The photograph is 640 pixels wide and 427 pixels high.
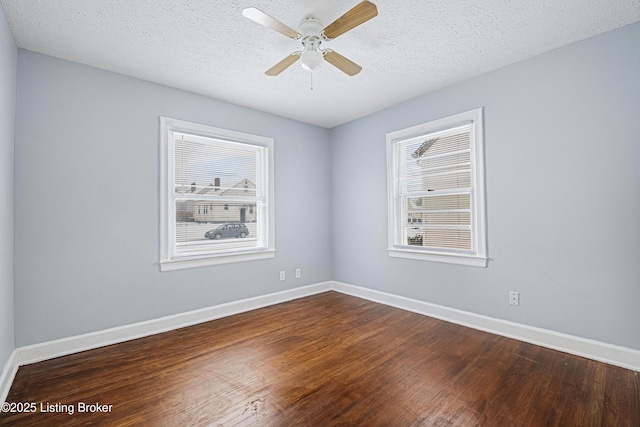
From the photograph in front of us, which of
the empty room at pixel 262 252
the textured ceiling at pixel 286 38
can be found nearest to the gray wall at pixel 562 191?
the empty room at pixel 262 252

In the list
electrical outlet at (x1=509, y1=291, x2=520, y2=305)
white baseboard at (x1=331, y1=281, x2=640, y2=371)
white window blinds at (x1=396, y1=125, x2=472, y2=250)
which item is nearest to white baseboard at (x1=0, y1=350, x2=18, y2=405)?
white baseboard at (x1=331, y1=281, x2=640, y2=371)

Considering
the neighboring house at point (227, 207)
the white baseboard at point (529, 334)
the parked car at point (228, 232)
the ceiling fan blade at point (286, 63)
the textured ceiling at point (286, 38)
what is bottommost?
the white baseboard at point (529, 334)

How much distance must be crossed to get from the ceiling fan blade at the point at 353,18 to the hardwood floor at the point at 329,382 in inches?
94.8

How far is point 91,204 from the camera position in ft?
8.86

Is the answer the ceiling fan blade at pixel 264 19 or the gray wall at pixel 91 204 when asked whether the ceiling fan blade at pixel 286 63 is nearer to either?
the ceiling fan blade at pixel 264 19

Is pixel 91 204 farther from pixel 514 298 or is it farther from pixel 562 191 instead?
pixel 562 191

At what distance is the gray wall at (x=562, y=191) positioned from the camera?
226 centimetres

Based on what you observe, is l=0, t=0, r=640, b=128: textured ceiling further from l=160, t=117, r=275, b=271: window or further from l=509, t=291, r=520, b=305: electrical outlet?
l=509, t=291, r=520, b=305: electrical outlet

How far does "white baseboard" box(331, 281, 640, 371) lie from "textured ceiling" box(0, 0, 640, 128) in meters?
2.50

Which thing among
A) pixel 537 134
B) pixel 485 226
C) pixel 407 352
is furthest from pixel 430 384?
pixel 537 134

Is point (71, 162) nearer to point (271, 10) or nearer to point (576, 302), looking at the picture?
point (271, 10)

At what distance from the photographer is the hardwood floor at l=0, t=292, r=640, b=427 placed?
5.66 ft

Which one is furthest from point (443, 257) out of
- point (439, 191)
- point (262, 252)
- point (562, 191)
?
point (262, 252)

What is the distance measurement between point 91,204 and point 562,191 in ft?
13.8
